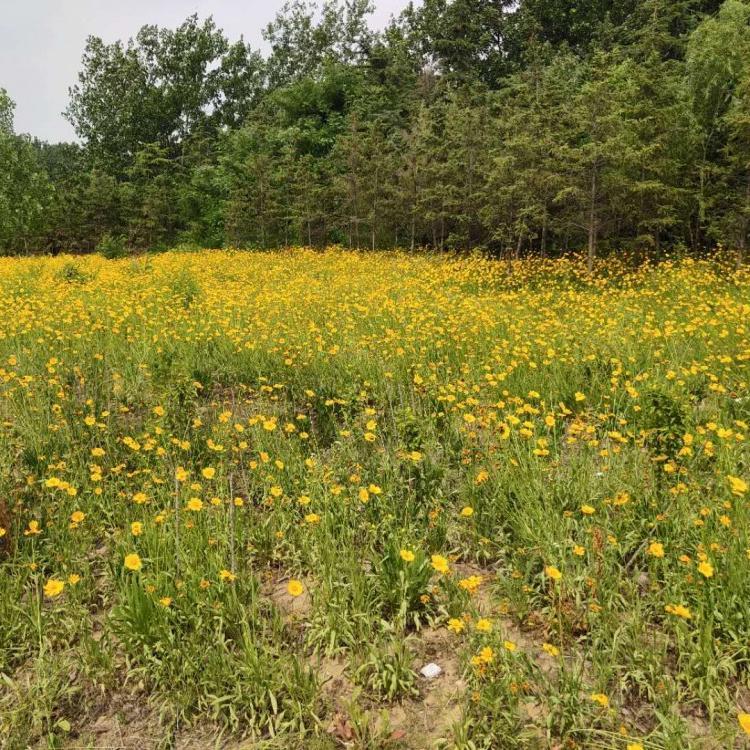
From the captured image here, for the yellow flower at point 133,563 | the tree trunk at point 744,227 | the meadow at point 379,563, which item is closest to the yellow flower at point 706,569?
the meadow at point 379,563

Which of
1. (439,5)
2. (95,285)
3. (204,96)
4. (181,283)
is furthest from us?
(204,96)

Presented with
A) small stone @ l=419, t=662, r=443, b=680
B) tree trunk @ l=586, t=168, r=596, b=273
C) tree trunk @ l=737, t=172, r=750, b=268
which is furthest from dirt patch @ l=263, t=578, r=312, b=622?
tree trunk @ l=737, t=172, r=750, b=268

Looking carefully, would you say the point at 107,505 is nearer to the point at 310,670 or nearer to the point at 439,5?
the point at 310,670

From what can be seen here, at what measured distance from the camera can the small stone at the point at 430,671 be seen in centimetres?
210

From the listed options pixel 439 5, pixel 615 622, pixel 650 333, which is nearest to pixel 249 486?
pixel 615 622

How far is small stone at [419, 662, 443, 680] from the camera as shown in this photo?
210 centimetres

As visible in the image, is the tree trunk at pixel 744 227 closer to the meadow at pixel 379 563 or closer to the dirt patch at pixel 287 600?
the meadow at pixel 379 563

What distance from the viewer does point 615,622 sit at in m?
2.17

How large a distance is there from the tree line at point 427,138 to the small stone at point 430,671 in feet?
37.6

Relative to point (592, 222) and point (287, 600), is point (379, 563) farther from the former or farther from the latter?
point (592, 222)

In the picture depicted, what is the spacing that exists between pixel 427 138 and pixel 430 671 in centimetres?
2011

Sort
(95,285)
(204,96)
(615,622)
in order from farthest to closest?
(204,96) → (95,285) → (615,622)

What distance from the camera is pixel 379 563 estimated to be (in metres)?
2.50

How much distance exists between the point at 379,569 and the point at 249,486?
3.98 feet
